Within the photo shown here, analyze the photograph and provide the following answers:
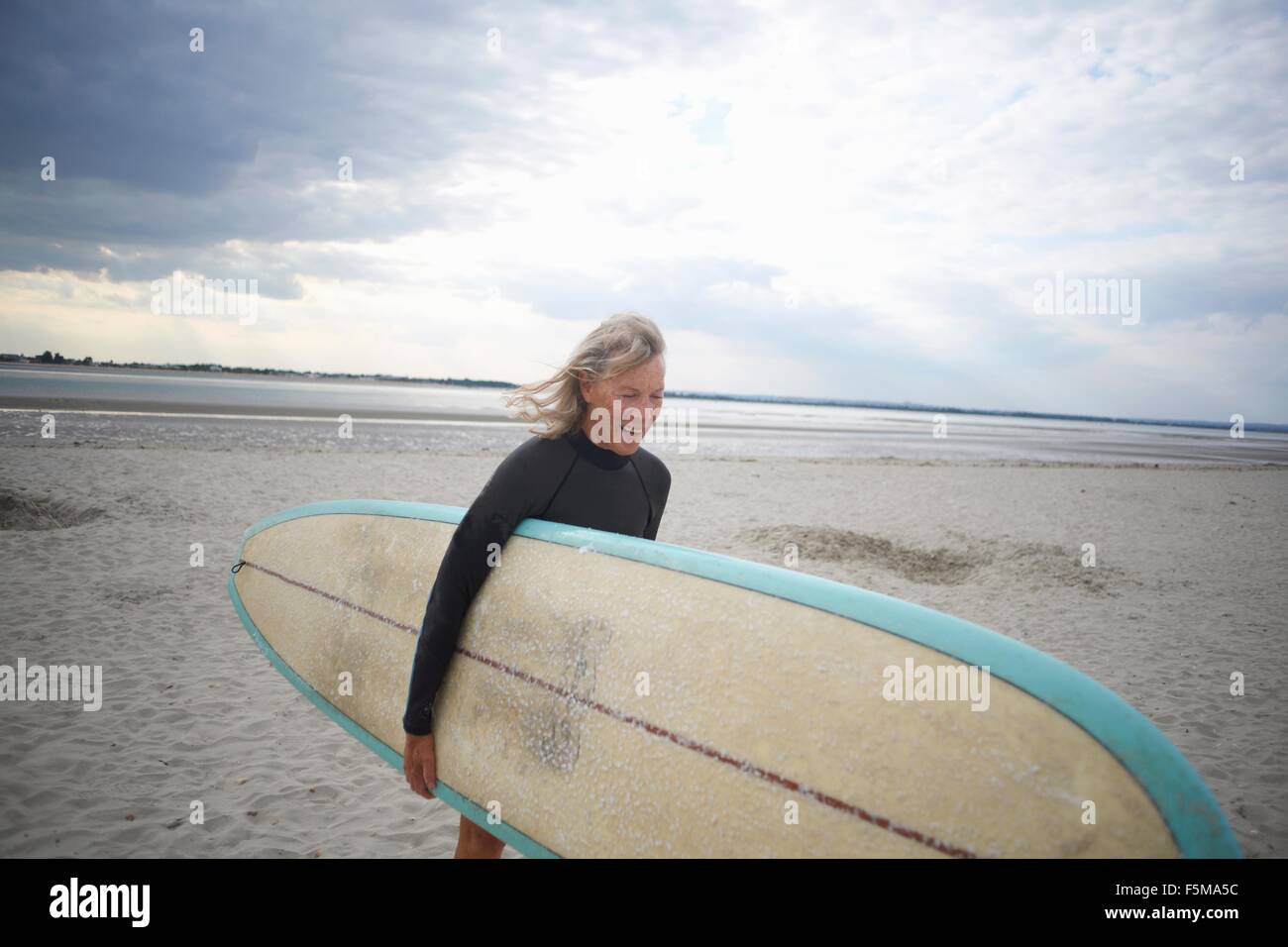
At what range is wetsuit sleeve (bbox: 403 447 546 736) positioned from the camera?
5.77 feet

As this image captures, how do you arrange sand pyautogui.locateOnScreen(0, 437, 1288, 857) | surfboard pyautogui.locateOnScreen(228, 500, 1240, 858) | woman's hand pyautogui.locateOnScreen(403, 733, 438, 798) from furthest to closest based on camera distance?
sand pyautogui.locateOnScreen(0, 437, 1288, 857) < woman's hand pyautogui.locateOnScreen(403, 733, 438, 798) < surfboard pyautogui.locateOnScreen(228, 500, 1240, 858)

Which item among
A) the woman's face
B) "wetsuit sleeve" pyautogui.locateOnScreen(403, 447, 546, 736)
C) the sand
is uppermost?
the woman's face

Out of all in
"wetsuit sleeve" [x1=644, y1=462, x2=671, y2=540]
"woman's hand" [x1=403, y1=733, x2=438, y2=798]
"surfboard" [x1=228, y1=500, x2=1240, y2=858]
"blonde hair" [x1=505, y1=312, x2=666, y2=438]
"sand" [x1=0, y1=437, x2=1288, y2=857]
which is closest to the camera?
"surfboard" [x1=228, y1=500, x2=1240, y2=858]

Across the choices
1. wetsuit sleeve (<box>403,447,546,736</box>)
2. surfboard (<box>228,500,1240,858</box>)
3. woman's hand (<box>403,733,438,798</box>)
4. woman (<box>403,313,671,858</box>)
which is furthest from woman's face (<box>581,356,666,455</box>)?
woman's hand (<box>403,733,438,798</box>)

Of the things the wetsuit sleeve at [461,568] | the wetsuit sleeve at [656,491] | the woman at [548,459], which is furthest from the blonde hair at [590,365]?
the wetsuit sleeve at [656,491]

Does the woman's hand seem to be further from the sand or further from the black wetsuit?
the sand

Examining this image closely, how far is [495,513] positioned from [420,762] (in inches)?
29.7

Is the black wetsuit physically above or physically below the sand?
above

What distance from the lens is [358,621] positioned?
2631mm

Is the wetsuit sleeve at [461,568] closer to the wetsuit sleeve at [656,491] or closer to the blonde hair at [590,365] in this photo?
the blonde hair at [590,365]

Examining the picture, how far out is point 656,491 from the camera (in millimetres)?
2096

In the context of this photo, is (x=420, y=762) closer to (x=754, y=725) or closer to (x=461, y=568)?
(x=461, y=568)

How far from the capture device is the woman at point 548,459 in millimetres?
1741
